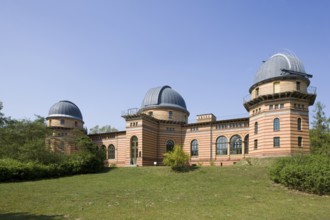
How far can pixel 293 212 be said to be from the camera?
54.9ft

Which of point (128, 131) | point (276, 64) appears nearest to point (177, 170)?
point (128, 131)

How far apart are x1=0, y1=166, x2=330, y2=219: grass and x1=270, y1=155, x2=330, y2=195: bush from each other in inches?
34.5

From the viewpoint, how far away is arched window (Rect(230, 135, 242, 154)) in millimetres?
46844

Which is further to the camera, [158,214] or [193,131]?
[193,131]

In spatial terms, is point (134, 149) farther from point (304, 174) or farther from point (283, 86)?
point (304, 174)

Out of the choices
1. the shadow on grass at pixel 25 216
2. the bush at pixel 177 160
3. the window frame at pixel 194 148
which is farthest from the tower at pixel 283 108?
the shadow on grass at pixel 25 216

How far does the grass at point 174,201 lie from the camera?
1592 centimetres

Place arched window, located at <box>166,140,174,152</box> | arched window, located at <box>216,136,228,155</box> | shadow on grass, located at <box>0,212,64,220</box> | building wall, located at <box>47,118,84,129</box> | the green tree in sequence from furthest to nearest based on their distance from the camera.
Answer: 1. building wall, located at <box>47,118,84,129</box>
2. arched window, located at <box>166,140,174,152</box>
3. arched window, located at <box>216,136,228,155</box>
4. the green tree
5. shadow on grass, located at <box>0,212,64,220</box>

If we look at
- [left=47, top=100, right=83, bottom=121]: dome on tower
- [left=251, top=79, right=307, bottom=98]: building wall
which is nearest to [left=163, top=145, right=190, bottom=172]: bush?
[left=251, top=79, right=307, bottom=98]: building wall

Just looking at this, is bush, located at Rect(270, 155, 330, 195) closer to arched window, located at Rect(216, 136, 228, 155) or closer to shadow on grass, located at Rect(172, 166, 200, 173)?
shadow on grass, located at Rect(172, 166, 200, 173)

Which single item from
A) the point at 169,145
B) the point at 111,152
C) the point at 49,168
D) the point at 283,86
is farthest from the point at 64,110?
the point at 283,86

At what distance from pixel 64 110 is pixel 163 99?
18699mm

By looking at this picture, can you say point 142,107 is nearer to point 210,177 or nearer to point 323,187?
point 210,177

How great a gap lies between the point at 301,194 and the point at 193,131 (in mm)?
29088
